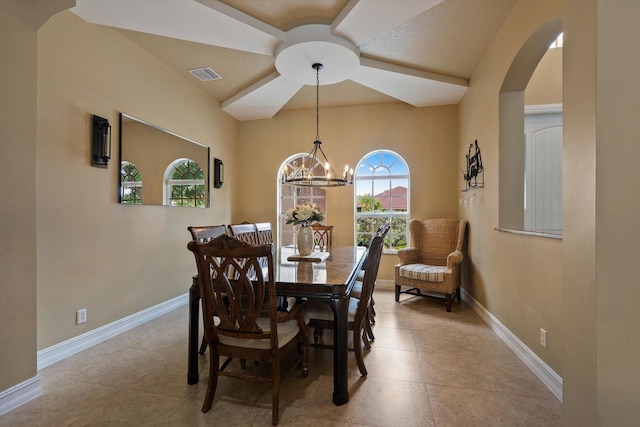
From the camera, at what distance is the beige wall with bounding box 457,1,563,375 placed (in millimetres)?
1983

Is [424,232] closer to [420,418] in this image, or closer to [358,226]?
[358,226]

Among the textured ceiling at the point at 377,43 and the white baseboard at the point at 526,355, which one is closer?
the white baseboard at the point at 526,355

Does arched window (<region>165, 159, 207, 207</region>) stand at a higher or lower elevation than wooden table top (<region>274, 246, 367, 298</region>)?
higher

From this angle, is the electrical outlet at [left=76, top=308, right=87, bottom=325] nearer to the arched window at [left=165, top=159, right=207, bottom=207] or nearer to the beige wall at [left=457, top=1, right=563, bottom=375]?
the arched window at [left=165, top=159, right=207, bottom=207]

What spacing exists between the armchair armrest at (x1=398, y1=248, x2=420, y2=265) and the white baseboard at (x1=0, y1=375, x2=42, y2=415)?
12.2ft

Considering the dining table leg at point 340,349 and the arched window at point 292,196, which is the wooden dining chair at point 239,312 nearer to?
the dining table leg at point 340,349

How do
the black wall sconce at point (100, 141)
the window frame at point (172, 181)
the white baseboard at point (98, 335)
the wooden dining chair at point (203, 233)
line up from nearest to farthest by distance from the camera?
the wooden dining chair at point (203, 233), the white baseboard at point (98, 335), the black wall sconce at point (100, 141), the window frame at point (172, 181)

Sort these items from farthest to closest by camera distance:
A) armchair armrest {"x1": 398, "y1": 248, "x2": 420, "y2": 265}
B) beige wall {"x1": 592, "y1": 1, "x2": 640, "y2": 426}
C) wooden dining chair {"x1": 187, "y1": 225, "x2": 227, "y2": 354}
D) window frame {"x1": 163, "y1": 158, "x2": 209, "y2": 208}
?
armchair armrest {"x1": 398, "y1": 248, "x2": 420, "y2": 265} → window frame {"x1": 163, "y1": 158, "x2": 209, "y2": 208} → wooden dining chair {"x1": 187, "y1": 225, "x2": 227, "y2": 354} → beige wall {"x1": 592, "y1": 1, "x2": 640, "y2": 426}

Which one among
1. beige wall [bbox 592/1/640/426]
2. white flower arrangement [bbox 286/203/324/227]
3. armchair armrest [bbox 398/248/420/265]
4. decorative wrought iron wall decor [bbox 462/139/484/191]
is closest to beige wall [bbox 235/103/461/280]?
armchair armrest [bbox 398/248/420/265]

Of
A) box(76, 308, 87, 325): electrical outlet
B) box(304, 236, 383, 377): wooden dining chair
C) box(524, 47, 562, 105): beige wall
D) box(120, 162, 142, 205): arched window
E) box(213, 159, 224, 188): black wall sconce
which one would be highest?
box(524, 47, 562, 105): beige wall

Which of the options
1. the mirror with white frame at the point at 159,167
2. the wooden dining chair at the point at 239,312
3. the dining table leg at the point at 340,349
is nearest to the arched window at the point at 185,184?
the mirror with white frame at the point at 159,167

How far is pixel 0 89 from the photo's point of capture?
5.58 feet

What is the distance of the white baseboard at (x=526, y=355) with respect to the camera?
1889 mm

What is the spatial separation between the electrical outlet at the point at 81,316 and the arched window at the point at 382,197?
3.53 meters
